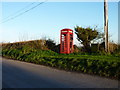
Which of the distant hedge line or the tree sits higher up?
the tree

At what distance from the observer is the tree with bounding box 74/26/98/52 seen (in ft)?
50.4

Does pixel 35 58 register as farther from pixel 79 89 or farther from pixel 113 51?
pixel 79 89

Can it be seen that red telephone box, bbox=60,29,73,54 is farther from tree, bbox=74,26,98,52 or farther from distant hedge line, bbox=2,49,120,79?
distant hedge line, bbox=2,49,120,79

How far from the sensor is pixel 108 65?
738cm

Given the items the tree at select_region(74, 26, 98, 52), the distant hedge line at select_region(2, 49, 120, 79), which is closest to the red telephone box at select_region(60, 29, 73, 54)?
the tree at select_region(74, 26, 98, 52)

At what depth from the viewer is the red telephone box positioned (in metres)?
15.2

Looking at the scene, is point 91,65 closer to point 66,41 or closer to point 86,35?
point 66,41

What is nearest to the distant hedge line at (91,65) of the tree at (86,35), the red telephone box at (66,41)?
the red telephone box at (66,41)

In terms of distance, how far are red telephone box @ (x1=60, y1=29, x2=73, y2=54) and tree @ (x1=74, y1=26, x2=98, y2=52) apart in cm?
103

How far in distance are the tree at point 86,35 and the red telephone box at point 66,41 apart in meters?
1.03

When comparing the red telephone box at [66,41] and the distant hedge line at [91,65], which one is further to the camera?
the red telephone box at [66,41]

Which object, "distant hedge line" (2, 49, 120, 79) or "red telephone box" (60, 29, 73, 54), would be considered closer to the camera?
"distant hedge line" (2, 49, 120, 79)

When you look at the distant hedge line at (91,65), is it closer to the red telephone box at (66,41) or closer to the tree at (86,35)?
the red telephone box at (66,41)

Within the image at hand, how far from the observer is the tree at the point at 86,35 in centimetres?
1535
